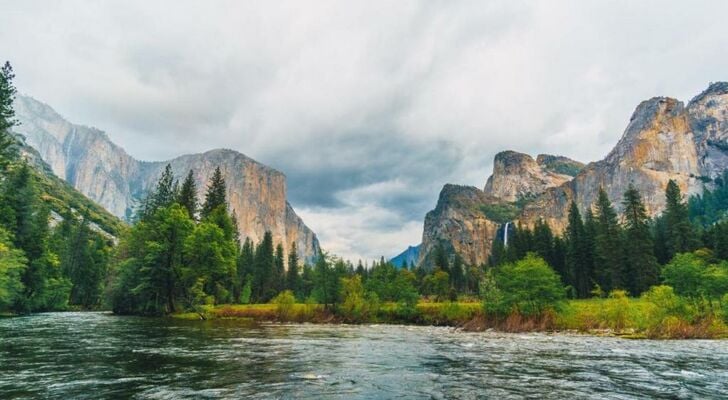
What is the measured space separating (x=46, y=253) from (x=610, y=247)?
3721 inches

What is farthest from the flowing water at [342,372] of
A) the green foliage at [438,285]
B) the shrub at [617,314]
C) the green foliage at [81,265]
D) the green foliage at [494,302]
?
the green foliage at [438,285]

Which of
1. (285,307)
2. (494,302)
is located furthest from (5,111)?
(494,302)

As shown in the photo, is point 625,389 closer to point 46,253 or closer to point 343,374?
point 343,374

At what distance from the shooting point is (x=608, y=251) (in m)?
79.8

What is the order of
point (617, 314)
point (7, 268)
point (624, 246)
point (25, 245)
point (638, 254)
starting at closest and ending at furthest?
point (617, 314) < point (7, 268) < point (25, 245) < point (638, 254) < point (624, 246)

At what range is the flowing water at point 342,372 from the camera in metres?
10.7

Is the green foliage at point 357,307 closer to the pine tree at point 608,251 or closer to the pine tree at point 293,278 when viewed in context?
the pine tree at point 608,251

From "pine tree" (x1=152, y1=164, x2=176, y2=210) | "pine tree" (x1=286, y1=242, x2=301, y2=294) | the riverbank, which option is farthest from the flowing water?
"pine tree" (x1=286, y1=242, x2=301, y2=294)

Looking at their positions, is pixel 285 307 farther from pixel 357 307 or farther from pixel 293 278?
pixel 293 278

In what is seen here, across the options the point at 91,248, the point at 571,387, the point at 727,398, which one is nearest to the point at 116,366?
the point at 571,387

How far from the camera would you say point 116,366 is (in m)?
14.2

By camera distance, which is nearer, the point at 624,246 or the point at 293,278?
the point at 624,246

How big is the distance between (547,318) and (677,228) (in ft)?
215

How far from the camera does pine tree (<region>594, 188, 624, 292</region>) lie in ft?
249
